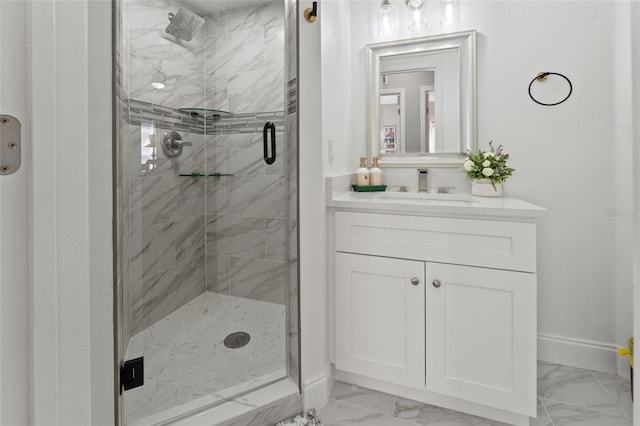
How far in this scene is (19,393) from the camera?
0.56 meters

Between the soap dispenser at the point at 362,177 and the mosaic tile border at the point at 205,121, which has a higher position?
the mosaic tile border at the point at 205,121

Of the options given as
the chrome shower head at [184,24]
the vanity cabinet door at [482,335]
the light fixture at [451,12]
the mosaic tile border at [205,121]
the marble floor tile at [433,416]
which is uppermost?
the light fixture at [451,12]

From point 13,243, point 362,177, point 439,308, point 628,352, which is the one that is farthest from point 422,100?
point 13,243

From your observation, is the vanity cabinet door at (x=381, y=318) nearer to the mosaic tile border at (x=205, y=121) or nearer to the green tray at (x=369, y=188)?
the green tray at (x=369, y=188)

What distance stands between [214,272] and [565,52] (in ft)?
7.65

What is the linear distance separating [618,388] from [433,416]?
3.10 ft

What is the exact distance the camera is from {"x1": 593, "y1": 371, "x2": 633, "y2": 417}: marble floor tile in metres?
1.43

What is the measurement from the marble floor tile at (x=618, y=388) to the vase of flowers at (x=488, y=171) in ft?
3.41

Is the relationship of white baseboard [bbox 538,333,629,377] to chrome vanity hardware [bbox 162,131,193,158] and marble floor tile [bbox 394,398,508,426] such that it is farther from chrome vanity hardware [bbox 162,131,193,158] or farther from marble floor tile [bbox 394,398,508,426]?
chrome vanity hardware [bbox 162,131,193,158]

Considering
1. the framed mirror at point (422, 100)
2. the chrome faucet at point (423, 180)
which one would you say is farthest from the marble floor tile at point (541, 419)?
the framed mirror at point (422, 100)

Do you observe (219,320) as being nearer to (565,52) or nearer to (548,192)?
(548,192)

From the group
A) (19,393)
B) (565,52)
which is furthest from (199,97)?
(565,52)

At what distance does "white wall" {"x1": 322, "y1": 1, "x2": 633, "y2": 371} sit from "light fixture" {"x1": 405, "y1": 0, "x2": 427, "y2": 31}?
0.13 meters

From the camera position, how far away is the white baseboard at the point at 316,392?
4.62 ft
